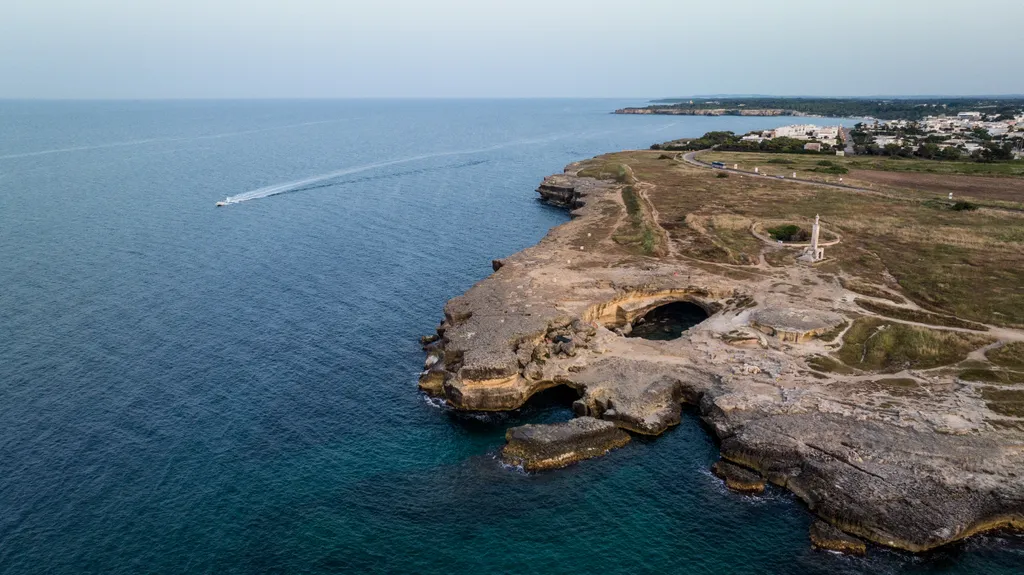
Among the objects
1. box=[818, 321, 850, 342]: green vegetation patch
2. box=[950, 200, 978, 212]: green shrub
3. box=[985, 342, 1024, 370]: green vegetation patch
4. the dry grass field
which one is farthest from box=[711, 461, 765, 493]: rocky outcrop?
box=[950, 200, 978, 212]: green shrub

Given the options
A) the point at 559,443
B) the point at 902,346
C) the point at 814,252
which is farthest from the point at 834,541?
the point at 814,252

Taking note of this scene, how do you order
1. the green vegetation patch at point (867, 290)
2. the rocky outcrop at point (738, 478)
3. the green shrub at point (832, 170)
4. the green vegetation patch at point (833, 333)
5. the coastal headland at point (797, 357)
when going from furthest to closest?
the green shrub at point (832, 170), the green vegetation patch at point (867, 290), the green vegetation patch at point (833, 333), the rocky outcrop at point (738, 478), the coastal headland at point (797, 357)

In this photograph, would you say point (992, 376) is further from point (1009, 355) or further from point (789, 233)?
point (789, 233)

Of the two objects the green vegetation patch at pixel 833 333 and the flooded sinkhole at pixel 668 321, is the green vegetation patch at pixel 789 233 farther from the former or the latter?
the green vegetation patch at pixel 833 333

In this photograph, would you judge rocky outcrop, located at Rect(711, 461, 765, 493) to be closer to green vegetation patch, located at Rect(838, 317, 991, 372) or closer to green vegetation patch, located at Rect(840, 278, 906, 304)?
green vegetation patch, located at Rect(838, 317, 991, 372)

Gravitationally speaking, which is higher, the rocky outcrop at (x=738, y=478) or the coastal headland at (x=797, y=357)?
the coastal headland at (x=797, y=357)

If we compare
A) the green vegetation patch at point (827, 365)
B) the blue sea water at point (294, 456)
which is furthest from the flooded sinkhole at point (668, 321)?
the blue sea water at point (294, 456)

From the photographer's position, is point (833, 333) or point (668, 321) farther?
point (668, 321)
